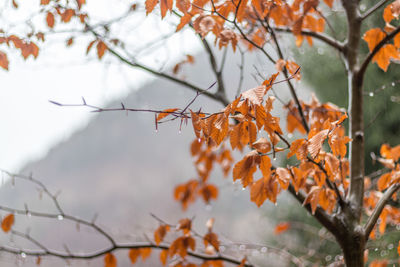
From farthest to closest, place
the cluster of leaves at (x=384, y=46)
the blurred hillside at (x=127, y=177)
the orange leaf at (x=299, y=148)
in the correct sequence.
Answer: the blurred hillside at (x=127, y=177) < the cluster of leaves at (x=384, y=46) < the orange leaf at (x=299, y=148)

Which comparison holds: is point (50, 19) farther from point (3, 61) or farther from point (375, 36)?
point (375, 36)

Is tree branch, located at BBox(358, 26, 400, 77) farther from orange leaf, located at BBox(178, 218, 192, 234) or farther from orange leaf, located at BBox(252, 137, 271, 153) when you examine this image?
orange leaf, located at BBox(178, 218, 192, 234)

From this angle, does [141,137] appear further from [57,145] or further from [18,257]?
[18,257]

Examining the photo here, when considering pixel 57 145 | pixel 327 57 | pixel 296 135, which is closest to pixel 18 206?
pixel 57 145

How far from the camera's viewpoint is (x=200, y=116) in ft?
2.01

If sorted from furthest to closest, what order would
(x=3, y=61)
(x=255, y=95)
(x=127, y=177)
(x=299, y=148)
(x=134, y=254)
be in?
(x=127, y=177) → (x=134, y=254) → (x=3, y=61) → (x=299, y=148) → (x=255, y=95)

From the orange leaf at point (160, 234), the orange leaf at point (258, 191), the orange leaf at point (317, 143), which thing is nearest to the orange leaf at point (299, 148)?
the orange leaf at point (317, 143)

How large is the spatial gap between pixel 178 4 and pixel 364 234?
66 cm

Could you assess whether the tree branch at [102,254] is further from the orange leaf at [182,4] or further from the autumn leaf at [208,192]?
the orange leaf at [182,4]

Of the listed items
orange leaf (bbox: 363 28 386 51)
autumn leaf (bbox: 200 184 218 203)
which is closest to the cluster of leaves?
orange leaf (bbox: 363 28 386 51)

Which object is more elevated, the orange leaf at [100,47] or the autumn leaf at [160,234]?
the orange leaf at [100,47]

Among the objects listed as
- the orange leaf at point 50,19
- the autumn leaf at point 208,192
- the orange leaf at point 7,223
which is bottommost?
the orange leaf at point 7,223

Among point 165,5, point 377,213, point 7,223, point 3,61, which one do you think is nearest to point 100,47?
point 3,61

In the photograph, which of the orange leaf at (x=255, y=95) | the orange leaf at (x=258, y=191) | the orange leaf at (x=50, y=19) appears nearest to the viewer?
the orange leaf at (x=255, y=95)
